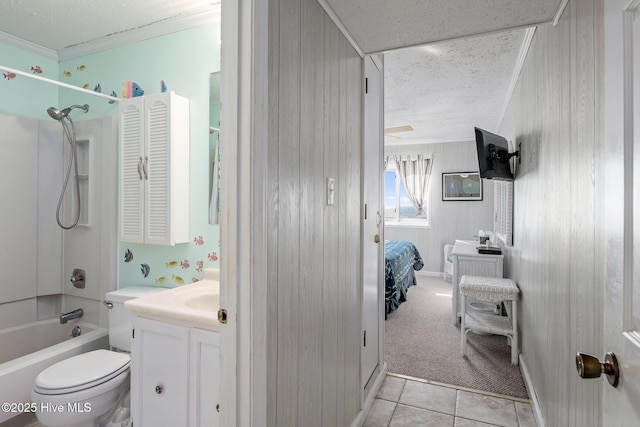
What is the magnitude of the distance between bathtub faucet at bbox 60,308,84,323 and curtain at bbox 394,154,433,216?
17.6 ft

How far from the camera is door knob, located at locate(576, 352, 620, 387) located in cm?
66

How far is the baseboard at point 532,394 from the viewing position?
6.11 ft

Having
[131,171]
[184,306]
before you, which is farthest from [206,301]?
[131,171]

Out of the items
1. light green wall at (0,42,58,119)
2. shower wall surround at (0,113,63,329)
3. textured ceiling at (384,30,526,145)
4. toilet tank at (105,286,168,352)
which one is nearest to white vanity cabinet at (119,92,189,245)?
toilet tank at (105,286,168,352)

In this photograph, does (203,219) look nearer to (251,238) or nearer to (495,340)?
(251,238)

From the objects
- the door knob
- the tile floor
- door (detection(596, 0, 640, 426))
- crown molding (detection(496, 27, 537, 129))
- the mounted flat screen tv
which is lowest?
the tile floor

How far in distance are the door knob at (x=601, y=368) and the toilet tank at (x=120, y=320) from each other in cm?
219

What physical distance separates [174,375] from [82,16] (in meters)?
2.32

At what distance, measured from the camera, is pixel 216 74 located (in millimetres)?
2094

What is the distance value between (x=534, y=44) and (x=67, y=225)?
364cm

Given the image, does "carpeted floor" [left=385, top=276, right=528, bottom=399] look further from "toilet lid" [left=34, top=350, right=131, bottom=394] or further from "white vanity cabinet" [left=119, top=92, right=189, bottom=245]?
"white vanity cabinet" [left=119, top=92, right=189, bottom=245]

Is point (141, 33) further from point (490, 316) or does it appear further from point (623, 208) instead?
point (490, 316)

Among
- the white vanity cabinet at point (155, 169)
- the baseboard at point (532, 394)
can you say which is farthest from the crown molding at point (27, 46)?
the baseboard at point (532, 394)

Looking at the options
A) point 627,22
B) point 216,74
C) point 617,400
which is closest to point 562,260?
point 617,400
